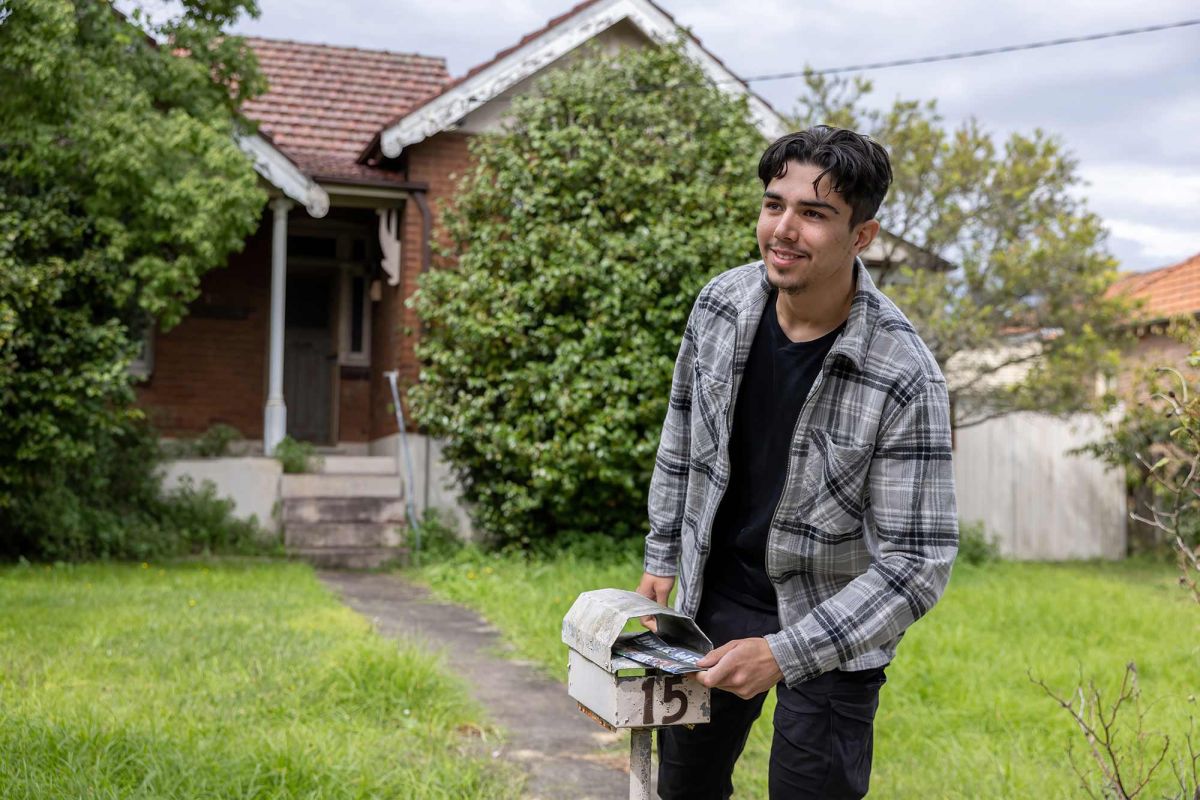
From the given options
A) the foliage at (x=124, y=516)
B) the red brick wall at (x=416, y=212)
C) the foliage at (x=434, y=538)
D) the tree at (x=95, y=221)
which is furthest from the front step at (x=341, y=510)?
the tree at (x=95, y=221)

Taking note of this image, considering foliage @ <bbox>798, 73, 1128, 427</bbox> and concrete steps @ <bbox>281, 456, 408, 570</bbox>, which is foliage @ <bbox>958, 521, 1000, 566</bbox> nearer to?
foliage @ <bbox>798, 73, 1128, 427</bbox>

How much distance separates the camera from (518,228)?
10805 millimetres

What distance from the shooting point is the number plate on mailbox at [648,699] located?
2262 mm

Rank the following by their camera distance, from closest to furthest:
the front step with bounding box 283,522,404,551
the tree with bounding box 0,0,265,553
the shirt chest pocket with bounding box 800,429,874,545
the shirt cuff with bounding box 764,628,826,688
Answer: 1. the shirt cuff with bounding box 764,628,826,688
2. the shirt chest pocket with bounding box 800,429,874,545
3. the tree with bounding box 0,0,265,553
4. the front step with bounding box 283,522,404,551

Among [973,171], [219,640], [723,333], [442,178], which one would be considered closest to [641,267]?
[442,178]

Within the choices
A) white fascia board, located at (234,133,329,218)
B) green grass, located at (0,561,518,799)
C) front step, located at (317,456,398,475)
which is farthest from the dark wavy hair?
front step, located at (317,456,398,475)

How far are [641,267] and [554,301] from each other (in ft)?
2.81

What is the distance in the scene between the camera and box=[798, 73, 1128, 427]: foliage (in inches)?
477

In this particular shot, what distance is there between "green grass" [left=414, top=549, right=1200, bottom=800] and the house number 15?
172cm

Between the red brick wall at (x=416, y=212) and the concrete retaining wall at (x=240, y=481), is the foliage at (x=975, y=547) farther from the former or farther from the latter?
the concrete retaining wall at (x=240, y=481)

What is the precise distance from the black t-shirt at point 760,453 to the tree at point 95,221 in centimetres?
741

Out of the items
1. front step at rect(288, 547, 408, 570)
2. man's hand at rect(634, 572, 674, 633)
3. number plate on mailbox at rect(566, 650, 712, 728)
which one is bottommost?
front step at rect(288, 547, 408, 570)

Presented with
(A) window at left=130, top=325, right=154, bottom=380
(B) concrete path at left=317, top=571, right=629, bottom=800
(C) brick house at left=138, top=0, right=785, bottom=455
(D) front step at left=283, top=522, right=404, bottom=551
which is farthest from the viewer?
(A) window at left=130, top=325, right=154, bottom=380

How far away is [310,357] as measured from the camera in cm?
1458
